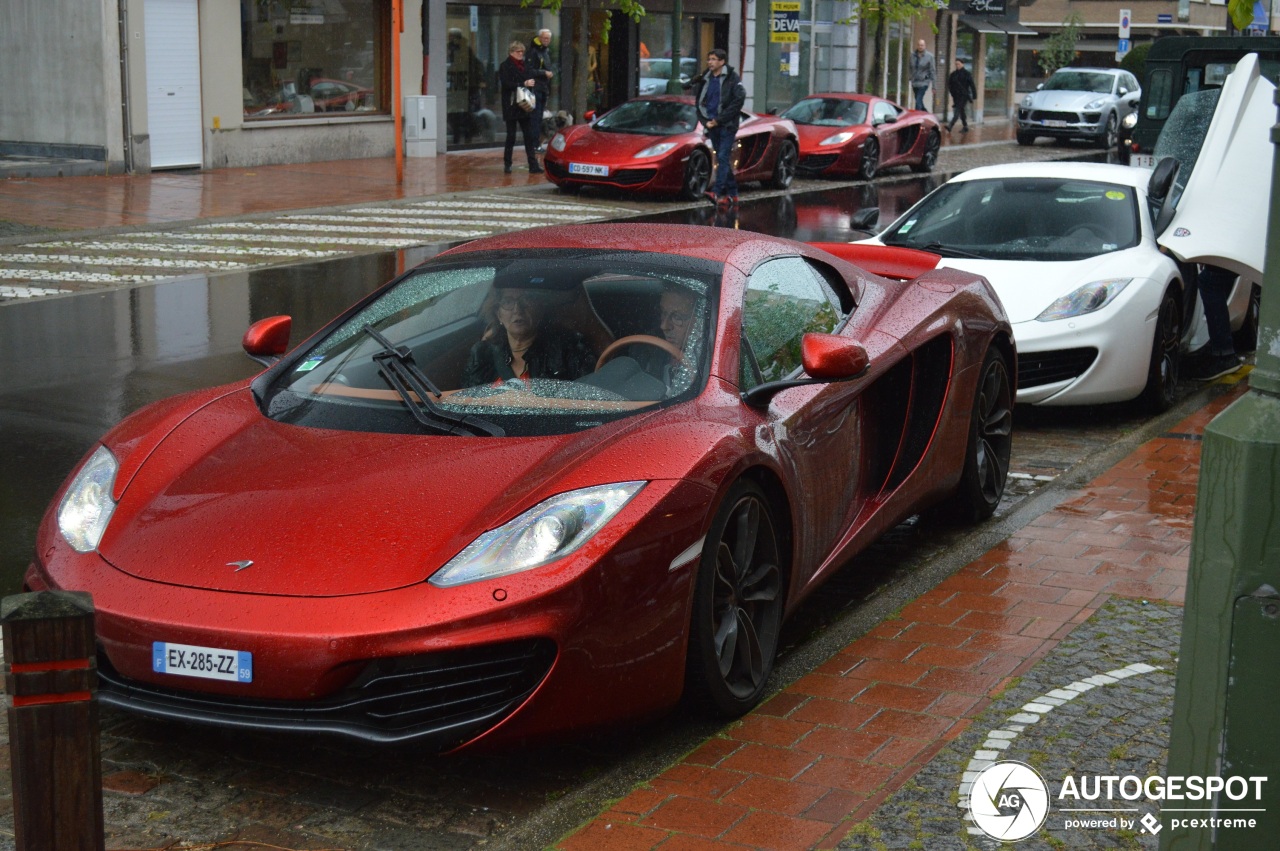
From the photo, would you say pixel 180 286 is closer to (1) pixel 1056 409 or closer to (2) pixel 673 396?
(1) pixel 1056 409

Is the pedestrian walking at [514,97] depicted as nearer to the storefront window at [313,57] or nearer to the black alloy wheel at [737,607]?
the storefront window at [313,57]

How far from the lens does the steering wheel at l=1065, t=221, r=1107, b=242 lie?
931 cm

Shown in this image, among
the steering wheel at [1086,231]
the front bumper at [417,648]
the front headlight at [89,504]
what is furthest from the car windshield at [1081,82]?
the front bumper at [417,648]

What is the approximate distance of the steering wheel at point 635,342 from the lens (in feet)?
15.9

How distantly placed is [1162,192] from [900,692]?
237 inches

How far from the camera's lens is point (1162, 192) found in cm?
970

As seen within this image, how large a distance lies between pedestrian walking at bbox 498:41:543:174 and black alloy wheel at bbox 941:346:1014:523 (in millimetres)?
17966

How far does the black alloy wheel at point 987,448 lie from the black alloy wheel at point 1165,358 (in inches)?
92.1

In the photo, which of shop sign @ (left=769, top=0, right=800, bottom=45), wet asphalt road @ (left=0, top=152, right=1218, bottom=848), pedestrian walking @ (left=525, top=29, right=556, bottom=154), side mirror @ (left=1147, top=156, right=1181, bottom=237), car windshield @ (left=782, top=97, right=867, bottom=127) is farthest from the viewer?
shop sign @ (left=769, top=0, right=800, bottom=45)

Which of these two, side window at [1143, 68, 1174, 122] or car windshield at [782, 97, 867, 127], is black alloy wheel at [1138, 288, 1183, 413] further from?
car windshield at [782, 97, 867, 127]

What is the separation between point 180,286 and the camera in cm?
1292

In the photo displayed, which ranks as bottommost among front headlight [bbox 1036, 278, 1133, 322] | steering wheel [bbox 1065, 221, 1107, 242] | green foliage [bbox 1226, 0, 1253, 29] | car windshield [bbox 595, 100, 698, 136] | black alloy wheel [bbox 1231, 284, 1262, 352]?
black alloy wheel [bbox 1231, 284, 1262, 352]

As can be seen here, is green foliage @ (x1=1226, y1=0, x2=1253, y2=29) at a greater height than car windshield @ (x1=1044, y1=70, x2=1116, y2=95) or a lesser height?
lesser

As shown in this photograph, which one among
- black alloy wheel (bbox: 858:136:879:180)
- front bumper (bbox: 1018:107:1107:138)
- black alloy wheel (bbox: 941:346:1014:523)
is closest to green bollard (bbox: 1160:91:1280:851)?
black alloy wheel (bbox: 941:346:1014:523)
